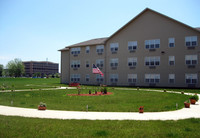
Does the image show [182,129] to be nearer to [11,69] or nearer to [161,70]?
[161,70]

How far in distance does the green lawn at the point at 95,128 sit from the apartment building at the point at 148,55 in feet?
98.6

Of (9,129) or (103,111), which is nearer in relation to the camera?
(9,129)

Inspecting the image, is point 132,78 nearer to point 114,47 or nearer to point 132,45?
point 132,45

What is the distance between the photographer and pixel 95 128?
8.42m

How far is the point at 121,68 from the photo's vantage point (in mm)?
44594

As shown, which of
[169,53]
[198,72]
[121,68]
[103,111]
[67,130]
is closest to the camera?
[67,130]

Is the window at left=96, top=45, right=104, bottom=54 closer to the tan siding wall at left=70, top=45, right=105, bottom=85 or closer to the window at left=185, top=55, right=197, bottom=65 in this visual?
the tan siding wall at left=70, top=45, right=105, bottom=85

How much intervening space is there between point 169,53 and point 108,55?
14.3 m

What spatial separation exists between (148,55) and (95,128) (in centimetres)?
3500

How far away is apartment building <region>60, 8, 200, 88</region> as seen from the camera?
3728 centimetres

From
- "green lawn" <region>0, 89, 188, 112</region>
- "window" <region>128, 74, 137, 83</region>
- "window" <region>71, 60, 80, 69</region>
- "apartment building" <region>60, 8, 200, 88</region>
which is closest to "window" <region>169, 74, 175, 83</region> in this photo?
"apartment building" <region>60, 8, 200, 88</region>

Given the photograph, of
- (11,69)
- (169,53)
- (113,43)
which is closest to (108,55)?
(113,43)

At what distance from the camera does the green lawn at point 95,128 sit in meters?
7.64

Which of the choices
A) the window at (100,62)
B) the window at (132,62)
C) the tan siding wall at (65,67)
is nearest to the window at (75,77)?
the tan siding wall at (65,67)
